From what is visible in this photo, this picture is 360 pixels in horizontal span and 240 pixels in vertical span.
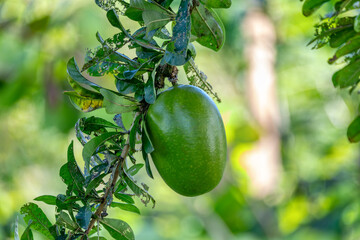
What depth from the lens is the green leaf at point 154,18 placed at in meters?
0.49

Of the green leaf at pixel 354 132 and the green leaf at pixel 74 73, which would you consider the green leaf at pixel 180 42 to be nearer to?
the green leaf at pixel 74 73

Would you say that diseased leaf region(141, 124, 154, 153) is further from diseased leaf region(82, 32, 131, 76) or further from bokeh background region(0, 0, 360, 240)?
bokeh background region(0, 0, 360, 240)

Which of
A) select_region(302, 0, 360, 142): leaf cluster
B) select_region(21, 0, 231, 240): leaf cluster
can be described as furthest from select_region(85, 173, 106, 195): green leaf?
select_region(302, 0, 360, 142): leaf cluster

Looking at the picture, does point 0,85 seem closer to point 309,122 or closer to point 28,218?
point 28,218

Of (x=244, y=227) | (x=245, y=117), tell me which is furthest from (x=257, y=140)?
(x=244, y=227)

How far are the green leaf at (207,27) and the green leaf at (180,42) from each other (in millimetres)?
57

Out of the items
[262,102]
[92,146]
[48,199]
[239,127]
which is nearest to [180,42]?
[92,146]

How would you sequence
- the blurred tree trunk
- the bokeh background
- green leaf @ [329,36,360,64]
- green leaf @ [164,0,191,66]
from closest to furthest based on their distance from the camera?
1. green leaf @ [164,0,191,66]
2. green leaf @ [329,36,360,64]
3. the bokeh background
4. the blurred tree trunk

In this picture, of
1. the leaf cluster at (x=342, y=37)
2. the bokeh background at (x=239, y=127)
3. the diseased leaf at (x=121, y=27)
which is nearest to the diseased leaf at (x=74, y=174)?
the diseased leaf at (x=121, y=27)

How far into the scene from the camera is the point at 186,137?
52 cm

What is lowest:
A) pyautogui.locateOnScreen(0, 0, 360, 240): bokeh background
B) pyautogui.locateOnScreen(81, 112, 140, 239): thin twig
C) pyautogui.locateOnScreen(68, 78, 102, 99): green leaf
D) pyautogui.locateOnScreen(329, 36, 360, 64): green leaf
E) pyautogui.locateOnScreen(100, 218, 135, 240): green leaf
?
pyautogui.locateOnScreen(0, 0, 360, 240): bokeh background

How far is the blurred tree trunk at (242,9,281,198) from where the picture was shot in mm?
3346

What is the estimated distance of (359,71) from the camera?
63 centimetres

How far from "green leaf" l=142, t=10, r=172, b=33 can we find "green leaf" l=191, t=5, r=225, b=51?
4cm
